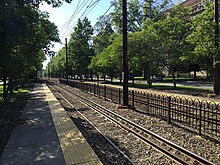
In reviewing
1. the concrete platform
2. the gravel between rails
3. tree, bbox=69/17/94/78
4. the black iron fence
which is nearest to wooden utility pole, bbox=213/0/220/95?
the black iron fence

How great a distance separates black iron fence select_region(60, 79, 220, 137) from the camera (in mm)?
7680

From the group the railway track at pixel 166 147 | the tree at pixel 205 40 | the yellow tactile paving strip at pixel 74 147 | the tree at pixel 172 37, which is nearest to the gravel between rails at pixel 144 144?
the railway track at pixel 166 147

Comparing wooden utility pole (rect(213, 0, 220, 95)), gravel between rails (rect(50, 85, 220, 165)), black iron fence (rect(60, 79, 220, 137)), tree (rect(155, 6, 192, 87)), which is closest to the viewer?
gravel between rails (rect(50, 85, 220, 165))

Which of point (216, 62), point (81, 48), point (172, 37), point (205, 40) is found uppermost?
point (81, 48)

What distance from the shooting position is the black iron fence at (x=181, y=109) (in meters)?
7.68

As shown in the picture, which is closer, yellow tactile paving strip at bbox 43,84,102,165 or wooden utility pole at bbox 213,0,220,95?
yellow tactile paving strip at bbox 43,84,102,165

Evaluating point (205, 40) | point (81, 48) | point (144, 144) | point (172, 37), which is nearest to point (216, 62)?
point (205, 40)

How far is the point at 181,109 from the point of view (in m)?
9.27

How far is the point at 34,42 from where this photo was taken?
1694 centimetres

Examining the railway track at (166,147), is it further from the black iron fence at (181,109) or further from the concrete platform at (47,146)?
the concrete platform at (47,146)

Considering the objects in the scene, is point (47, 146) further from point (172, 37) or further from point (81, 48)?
point (81, 48)

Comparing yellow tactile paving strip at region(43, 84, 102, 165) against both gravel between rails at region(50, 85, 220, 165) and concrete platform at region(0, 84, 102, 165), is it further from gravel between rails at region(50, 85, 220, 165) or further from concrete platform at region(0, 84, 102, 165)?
gravel between rails at region(50, 85, 220, 165)

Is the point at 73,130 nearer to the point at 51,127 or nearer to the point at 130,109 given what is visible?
the point at 51,127

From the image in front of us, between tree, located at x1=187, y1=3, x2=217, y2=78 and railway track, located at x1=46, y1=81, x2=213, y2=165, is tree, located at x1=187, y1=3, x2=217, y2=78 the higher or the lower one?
the higher one
